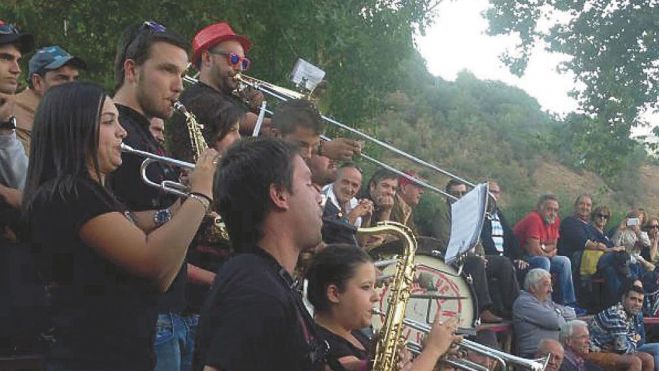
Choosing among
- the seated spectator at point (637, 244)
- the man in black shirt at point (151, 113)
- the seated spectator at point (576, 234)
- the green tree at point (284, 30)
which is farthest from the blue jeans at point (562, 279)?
the man in black shirt at point (151, 113)

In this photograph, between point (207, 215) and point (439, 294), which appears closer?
point (207, 215)

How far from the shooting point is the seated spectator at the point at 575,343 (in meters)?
8.85

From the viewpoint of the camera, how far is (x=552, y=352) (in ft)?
27.6

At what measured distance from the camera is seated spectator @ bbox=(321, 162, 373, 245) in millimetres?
4047

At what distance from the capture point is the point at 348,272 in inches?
150

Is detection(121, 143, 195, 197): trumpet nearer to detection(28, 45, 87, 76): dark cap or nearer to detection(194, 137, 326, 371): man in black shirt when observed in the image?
detection(194, 137, 326, 371): man in black shirt

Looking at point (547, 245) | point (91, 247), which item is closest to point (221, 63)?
point (91, 247)

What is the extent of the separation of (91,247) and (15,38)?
6.36 ft

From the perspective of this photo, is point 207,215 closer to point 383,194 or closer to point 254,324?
point 254,324

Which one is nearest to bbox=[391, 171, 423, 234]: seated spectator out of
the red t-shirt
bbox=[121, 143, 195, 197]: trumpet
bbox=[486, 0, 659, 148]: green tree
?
the red t-shirt

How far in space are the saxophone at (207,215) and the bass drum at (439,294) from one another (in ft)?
7.42

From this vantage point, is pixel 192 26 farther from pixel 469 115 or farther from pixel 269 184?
pixel 469 115

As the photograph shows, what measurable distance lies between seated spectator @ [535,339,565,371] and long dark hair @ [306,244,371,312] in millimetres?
4962

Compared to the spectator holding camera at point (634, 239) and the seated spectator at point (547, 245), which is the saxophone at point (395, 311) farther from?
the spectator holding camera at point (634, 239)
